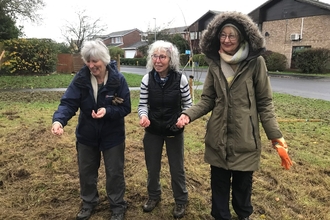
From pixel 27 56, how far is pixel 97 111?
57.2ft

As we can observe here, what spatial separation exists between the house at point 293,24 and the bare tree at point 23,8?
18.3 meters

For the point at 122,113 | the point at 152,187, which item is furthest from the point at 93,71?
the point at 152,187

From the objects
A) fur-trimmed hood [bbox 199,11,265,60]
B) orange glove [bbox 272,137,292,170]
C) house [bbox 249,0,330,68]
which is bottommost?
orange glove [bbox 272,137,292,170]

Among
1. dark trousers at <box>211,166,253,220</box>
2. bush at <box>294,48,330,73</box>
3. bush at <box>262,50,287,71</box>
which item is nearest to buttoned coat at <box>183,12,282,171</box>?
dark trousers at <box>211,166,253,220</box>

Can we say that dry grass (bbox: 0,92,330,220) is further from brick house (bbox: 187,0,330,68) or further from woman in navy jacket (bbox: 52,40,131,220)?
brick house (bbox: 187,0,330,68)

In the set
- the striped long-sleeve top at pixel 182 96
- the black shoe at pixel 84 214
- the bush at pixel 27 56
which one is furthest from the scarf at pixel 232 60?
the bush at pixel 27 56

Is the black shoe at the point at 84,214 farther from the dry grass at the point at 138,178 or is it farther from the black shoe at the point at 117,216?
the black shoe at the point at 117,216

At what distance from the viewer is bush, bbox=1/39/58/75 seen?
17.5m

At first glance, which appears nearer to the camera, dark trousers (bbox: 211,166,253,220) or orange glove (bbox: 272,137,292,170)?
orange glove (bbox: 272,137,292,170)

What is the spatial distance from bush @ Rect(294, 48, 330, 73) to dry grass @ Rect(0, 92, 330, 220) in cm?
1899

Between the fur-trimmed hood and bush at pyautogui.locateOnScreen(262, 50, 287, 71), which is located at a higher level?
the fur-trimmed hood

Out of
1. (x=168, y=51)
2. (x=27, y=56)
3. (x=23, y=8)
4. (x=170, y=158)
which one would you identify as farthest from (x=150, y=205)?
(x=23, y=8)

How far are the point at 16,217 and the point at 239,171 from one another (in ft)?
7.39

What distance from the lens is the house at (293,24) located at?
26047 millimetres
